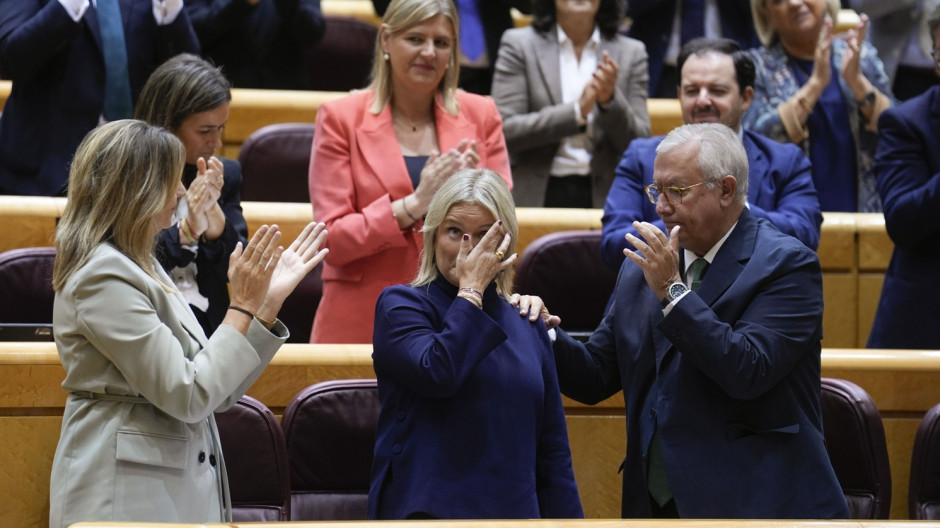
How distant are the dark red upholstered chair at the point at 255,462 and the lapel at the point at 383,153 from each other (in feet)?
2.23

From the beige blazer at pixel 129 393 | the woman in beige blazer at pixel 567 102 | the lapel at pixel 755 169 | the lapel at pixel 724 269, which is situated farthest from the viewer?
the woman in beige blazer at pixel 567 102

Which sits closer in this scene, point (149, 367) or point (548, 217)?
point (149, 367)

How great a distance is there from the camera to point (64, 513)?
1782 mm

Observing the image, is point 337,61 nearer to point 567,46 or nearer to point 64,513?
point 567,46

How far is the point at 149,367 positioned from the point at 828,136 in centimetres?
242

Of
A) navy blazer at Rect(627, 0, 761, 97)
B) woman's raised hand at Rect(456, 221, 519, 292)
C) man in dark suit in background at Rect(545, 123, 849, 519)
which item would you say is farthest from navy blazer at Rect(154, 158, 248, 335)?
navy blazer at Rect(627, 0, 761, 97)

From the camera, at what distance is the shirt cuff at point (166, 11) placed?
10.4 ft

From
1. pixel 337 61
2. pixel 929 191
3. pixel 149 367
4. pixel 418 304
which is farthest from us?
pixel 337 61

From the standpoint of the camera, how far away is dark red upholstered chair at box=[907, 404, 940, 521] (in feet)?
7.65

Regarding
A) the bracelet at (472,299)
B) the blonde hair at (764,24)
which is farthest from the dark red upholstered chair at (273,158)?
the bracelet at (472,299)

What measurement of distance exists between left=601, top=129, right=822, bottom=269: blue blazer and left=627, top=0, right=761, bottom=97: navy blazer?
1518 mm

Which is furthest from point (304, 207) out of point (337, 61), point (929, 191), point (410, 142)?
point (929, 191)

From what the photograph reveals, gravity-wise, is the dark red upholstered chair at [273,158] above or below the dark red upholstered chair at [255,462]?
above

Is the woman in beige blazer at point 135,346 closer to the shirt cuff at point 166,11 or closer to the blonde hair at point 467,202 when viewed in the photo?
the blonde hair at point 467,202
